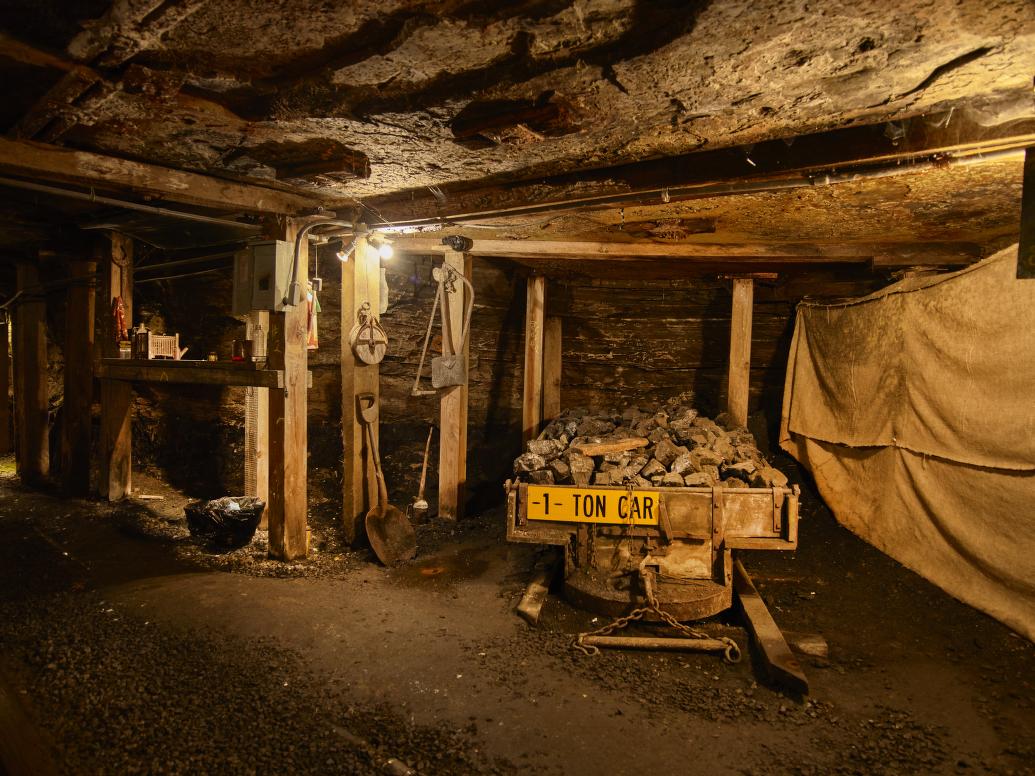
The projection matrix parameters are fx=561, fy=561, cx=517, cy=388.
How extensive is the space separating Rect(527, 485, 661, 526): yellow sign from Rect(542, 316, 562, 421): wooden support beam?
3413mm

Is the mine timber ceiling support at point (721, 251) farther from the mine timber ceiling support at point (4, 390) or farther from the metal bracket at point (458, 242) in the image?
the mine timber ceiling support at point (4, 390)

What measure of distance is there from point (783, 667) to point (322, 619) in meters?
2.92

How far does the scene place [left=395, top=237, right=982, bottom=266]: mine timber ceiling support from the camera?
17.8 feet

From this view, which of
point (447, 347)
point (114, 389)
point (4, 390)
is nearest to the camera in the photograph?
point (447, 347)

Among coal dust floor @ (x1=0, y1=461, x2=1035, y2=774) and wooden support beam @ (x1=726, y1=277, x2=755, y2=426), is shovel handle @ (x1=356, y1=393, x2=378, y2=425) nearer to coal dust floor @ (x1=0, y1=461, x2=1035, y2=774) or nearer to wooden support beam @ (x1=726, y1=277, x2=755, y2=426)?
coal dust floor @ (x1=0, y1=461, x2=1035, y2=774)

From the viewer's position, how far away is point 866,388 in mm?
5301

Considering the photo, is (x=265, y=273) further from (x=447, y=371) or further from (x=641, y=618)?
(x=641, y=618)

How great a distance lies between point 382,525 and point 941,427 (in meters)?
4.74

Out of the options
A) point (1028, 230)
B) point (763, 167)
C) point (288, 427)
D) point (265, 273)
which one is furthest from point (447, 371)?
point (1028, 230)

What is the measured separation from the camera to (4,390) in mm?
9289

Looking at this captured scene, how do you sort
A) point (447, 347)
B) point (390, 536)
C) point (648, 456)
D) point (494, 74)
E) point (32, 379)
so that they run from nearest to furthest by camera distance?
point (494, 74), point (648, 456), point (390, 536), point (447, 347), point (32, 379)

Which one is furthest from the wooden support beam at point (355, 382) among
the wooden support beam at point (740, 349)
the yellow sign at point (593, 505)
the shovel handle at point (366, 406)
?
the wooden support beam at point (740, 349)

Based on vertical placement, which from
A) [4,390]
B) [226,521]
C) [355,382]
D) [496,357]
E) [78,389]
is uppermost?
[496,357]

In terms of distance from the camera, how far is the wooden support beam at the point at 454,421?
593 cm
